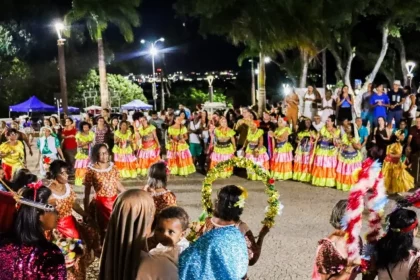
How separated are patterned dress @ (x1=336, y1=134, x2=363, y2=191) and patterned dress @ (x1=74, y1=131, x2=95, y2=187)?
20.0 feet

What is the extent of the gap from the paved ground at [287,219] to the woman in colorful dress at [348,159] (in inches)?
11.9

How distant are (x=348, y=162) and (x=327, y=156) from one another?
0.59m

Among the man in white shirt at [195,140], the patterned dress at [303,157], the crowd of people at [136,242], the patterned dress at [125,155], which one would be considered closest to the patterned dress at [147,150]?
the patterned dress at [125,155]

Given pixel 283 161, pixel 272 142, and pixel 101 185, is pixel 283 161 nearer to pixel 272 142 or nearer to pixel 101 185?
pixel 272 142

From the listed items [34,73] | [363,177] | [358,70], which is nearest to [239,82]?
[358,70]

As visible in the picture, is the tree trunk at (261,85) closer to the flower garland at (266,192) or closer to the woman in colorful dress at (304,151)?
the woman in colorful dress at (304,151)

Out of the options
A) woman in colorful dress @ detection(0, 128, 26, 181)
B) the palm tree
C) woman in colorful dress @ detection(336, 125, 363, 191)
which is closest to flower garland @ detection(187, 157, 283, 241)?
woman in colorful dress @ detection(336, 125, 363, 191)

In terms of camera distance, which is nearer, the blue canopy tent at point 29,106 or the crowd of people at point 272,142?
the crowd of people at point 272,142

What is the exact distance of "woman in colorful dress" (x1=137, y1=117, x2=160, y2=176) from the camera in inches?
536

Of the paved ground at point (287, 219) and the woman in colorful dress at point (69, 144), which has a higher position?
the woman in colorful dress at point (69, 144)

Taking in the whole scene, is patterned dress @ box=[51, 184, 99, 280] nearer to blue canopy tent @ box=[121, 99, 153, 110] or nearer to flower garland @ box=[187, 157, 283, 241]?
flower garland @ box=[187, 157, 283, 241]

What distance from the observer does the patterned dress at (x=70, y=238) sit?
4.93 m

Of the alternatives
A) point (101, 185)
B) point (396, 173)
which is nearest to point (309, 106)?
point (396, 173)

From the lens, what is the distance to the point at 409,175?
429 inches
